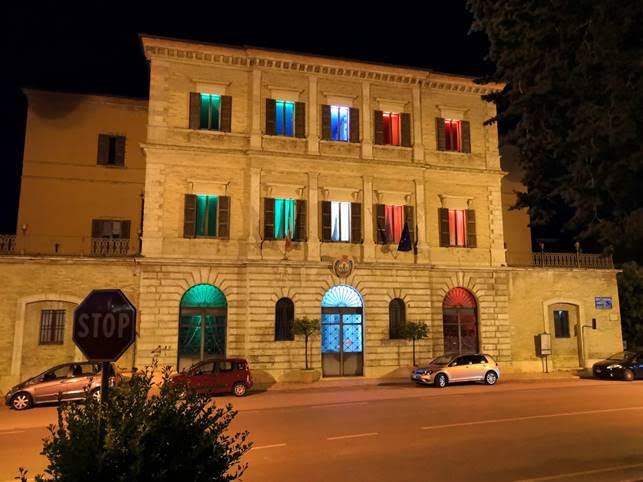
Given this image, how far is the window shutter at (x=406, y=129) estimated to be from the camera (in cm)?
2778

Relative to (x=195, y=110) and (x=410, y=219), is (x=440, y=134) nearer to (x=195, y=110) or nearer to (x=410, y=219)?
(x=410, y=219)

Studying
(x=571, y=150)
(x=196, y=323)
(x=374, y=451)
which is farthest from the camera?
(x=196, y=323)

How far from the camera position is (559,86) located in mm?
10922

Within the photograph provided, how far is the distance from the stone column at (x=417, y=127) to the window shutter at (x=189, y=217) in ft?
38.0

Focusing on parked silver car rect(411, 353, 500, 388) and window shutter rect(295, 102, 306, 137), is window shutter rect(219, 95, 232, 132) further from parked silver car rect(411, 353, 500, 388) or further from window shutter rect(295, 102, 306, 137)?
parked silver car rect(411, 353, 500, 388)

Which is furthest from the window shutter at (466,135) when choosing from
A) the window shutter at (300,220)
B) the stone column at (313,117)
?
the window shutter at (300,220)

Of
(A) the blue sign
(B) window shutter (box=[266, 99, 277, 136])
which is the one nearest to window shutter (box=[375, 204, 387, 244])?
(B) window shutter (box=[266, 99, 277, 136])

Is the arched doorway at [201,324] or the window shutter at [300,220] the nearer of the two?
the arched doorway at [201,324]

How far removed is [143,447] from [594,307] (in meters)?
30.5

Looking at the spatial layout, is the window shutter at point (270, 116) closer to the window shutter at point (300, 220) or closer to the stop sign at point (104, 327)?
the window shutter at point (300, 220)

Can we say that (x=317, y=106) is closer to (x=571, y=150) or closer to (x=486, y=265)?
(x=486, y=265)

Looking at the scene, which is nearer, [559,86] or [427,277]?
[559,86]

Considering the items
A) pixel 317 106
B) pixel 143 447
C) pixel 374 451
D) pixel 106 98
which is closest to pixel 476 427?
pixel 374 451

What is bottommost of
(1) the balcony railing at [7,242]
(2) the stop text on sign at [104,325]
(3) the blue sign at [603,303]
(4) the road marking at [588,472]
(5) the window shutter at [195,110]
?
(4) the road marking at [588,472]
